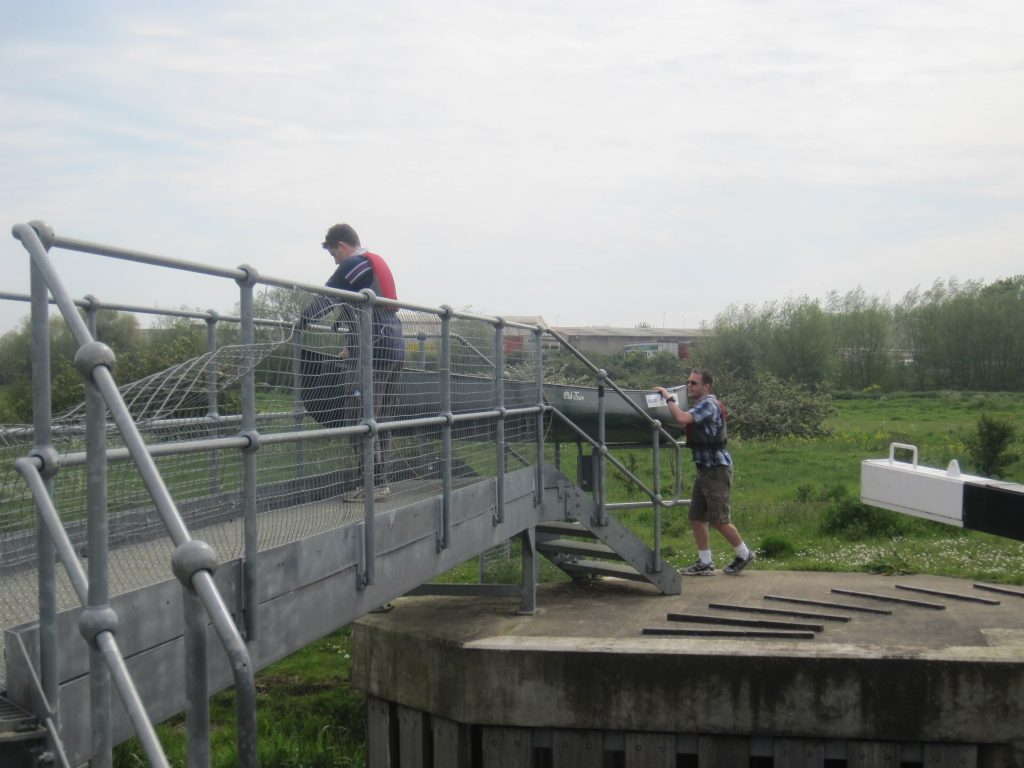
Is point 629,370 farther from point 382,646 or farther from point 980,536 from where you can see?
point 382,646

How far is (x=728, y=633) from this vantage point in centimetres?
792

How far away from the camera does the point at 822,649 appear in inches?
292

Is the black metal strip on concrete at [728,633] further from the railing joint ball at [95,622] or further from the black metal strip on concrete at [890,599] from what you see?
the railing joint ball at [95,622]

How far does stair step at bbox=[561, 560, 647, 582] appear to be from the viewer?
9.71 meters

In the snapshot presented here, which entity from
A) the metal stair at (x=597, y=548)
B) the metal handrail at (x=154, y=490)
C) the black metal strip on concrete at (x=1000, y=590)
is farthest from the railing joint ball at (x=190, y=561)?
the black metal strip on concrete at (x=1000, y=590)

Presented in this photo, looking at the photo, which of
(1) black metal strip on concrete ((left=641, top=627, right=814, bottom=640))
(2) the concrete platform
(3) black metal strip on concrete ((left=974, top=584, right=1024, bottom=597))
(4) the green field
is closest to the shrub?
(4) the green field

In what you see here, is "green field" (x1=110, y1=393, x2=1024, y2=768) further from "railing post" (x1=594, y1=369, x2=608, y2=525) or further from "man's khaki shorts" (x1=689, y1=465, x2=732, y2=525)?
"railing post" (x1=594, y1=369, x2=608, y2=525)

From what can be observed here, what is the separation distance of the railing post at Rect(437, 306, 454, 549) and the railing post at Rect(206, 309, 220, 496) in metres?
1.18

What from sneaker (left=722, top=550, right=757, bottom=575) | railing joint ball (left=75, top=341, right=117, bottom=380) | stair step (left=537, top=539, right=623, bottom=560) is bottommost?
sneaker (left=722, top=550, right=757, bottom=575)

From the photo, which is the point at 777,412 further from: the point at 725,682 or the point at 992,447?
the point at 725,682

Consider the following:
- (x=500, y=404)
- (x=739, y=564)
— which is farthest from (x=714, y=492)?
(x=500, y=404)

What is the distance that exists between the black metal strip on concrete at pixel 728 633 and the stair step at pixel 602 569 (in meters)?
1.58

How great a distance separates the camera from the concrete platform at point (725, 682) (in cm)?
715

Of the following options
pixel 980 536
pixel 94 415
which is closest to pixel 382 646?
pixel 94 415
